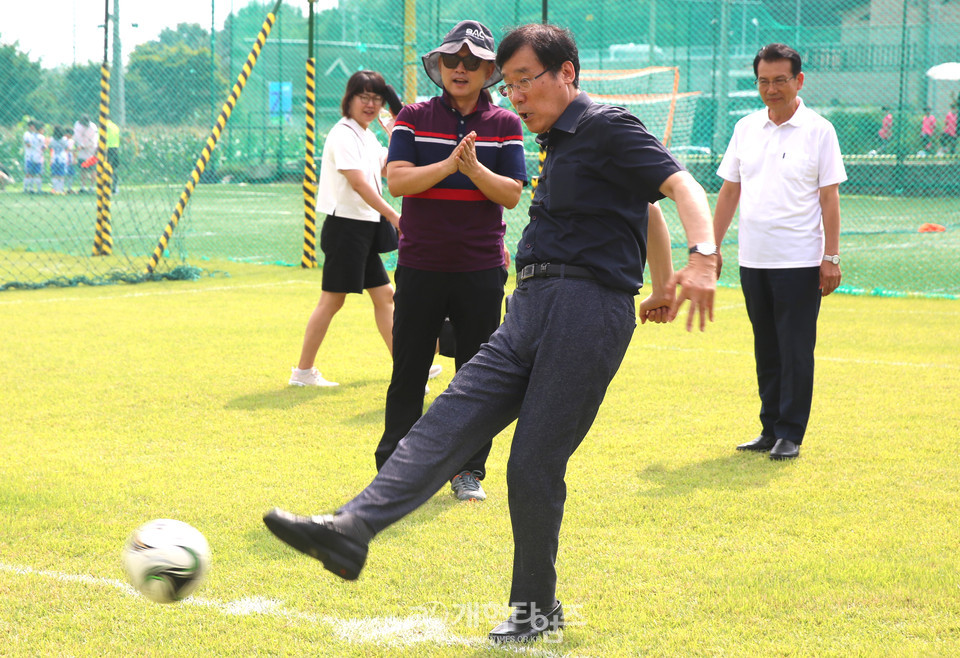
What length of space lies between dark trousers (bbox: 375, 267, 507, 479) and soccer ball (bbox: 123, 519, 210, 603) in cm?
167

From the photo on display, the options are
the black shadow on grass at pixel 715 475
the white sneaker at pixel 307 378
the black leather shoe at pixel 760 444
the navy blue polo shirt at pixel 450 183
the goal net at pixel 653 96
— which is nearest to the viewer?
the navy blue polo shirt at pixel 450 183

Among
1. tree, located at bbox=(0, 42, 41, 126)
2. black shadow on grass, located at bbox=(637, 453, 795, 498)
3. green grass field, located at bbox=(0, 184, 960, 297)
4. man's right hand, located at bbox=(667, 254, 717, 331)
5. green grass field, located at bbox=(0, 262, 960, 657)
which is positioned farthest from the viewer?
tree, located at bbox=(0, 42, 41, 126)

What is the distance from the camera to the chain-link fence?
16.1 m

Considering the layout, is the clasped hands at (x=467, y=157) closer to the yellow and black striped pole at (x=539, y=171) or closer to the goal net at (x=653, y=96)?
the yellow and black striped pole at (x=539, y=171)

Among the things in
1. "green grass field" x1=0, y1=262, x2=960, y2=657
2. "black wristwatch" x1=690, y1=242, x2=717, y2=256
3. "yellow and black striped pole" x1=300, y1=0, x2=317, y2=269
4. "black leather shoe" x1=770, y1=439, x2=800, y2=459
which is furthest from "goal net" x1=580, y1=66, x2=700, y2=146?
"black wristwatch" x1=690, y1=242, x2=717, y2=256

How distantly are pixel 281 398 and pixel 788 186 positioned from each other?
3.49 m

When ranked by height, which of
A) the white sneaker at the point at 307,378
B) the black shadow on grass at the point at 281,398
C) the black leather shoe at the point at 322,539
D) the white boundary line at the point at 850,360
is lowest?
the black shadow on grass at the point at 281,398

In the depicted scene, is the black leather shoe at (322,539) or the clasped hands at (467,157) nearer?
the black leather shoe at (322,539)

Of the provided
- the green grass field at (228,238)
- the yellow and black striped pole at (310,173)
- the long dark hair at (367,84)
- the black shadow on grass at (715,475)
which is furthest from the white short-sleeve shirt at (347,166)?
the yellow and black striped pole at (310,173)

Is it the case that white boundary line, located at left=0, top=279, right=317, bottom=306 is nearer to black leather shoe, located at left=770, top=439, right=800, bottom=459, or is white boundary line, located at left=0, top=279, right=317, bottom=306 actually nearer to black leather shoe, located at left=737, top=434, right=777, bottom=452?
black leather shoe, located at left=737, top=434, right=777, bottom=452

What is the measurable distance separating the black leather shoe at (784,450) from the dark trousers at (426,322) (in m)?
1.69

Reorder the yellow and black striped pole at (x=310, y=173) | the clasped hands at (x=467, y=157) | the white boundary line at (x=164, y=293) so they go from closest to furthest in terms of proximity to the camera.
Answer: the clasped hands at (x=467, y=157), the white boundary line at (x=164, y=293), the yellow and black striped pole at (x=310, y=173)

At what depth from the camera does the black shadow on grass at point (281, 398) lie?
712 centimetres

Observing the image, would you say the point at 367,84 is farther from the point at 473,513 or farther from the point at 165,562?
the point at 165,562
